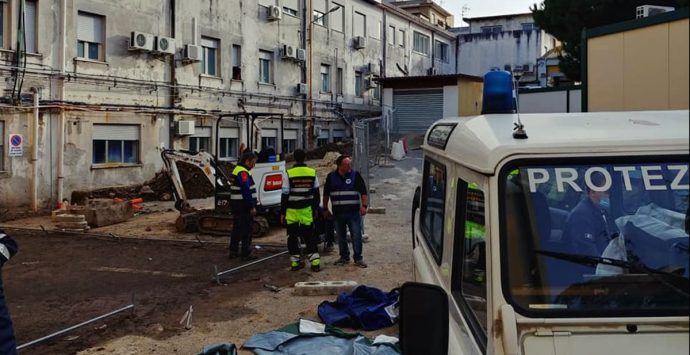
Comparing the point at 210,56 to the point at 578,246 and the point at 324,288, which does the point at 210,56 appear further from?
the point at 578,246

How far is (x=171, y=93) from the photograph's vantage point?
20.4 metres

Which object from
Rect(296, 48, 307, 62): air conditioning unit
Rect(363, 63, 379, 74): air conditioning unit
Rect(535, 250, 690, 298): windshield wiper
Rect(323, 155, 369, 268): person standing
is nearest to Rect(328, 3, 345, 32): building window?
Rect(363, 63, 379, 74): air conditioning unit

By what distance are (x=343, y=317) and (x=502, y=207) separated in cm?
497

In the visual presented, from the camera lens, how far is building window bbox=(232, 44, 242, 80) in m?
23.7

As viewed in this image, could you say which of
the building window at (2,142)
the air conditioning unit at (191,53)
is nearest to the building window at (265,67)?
the air conditioning unit at (191,53)

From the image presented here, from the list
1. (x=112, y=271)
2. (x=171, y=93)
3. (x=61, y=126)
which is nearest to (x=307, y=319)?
(x=112, y=271)

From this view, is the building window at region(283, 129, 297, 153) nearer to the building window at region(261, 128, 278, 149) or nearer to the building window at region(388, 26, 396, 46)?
the building window at region(261, 128, 278, 149)

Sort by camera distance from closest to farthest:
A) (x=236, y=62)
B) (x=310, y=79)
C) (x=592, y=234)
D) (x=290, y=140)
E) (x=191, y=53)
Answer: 1. (x=592, y=234)
2. (x=191, y=53)
3. (x=236, y=62)
4. (x=290, y=140)
5. (x=310, y=79)

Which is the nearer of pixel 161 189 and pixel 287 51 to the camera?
pixel 161 189

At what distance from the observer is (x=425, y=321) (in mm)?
1979

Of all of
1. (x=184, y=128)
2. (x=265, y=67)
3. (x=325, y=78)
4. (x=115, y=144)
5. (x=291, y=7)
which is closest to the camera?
(x=115, y=144)

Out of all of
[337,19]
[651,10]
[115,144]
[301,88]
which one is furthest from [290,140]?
[651,10]

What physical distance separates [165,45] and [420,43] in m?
24.7

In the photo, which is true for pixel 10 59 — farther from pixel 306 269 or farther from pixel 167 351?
pixel 167 351
